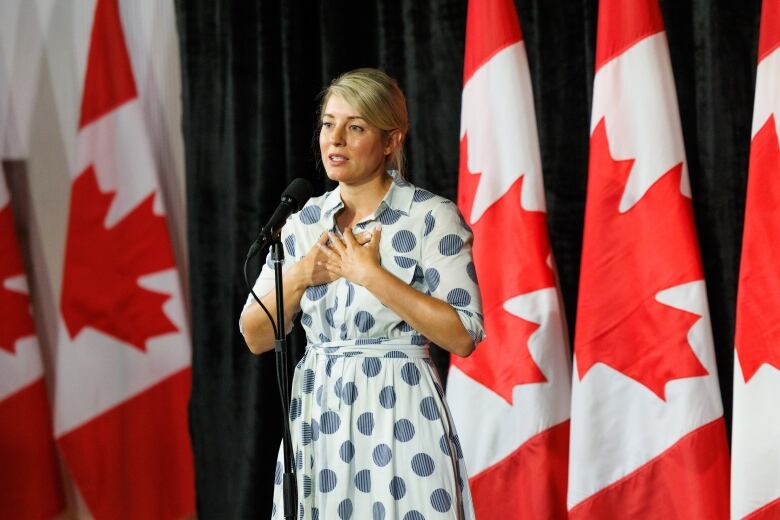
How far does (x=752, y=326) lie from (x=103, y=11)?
8.03 feet

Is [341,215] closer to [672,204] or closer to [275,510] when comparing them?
[275,510]

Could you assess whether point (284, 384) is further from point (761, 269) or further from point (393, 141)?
point (761, 269)

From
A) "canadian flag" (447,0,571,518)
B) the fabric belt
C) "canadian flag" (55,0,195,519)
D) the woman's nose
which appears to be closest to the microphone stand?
the fabric belt

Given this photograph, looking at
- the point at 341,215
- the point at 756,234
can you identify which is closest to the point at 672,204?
the point at 756,234

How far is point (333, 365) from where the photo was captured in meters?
1.83

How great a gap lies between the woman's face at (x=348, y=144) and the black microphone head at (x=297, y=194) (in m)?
0.13

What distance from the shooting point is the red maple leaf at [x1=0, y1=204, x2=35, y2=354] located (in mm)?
3561

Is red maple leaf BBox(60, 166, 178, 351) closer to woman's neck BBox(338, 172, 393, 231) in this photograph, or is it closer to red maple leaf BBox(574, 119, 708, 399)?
red maple leaf BBox(574, 119, 708, 399)

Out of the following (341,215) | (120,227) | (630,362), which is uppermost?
(341,215)

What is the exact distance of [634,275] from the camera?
281cm

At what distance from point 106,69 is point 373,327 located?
87.0 inches

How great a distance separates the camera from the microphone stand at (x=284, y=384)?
1.66 m

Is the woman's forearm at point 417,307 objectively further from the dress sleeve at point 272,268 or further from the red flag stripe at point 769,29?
the red flag stripe at point 769,29

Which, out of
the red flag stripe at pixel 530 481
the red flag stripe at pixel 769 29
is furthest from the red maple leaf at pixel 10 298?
the red flag stripe at pixel 769 29
